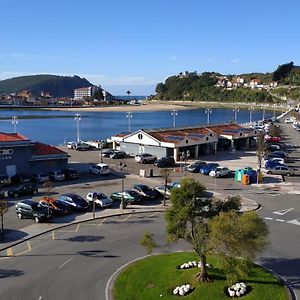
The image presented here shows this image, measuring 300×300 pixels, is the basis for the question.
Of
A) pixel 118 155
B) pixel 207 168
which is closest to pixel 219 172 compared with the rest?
pixel 207 168

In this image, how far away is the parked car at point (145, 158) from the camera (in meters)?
55.9

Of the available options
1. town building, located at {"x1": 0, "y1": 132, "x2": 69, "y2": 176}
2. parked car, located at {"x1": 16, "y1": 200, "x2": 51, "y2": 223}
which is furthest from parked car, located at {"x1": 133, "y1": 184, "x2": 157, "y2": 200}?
town building, located at {"x1": 0, "y1": 132, "x2": 69, "y2": 176}

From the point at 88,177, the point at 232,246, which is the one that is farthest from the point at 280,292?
the point at 88,177

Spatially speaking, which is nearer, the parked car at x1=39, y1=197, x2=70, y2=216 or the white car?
the parked car at x1=39, y1=197, x2=70, y2=216

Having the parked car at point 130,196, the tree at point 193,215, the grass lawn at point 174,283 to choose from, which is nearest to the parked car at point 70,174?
the parked car at point 130,196

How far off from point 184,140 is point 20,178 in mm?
22130

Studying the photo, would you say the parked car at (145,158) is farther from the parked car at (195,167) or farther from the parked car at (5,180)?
the parked car at (5,180)

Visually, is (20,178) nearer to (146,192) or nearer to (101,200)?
(101,200)

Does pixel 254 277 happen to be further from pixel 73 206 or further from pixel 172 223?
pixel 73 206

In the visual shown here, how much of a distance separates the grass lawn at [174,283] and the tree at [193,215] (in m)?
0.75

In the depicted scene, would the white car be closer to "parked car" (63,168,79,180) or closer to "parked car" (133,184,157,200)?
"parked car" (133,184,157,200)

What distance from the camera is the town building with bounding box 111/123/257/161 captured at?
188 feet

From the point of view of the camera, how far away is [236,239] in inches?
718

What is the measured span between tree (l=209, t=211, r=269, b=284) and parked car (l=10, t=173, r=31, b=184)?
28274 millimetres
